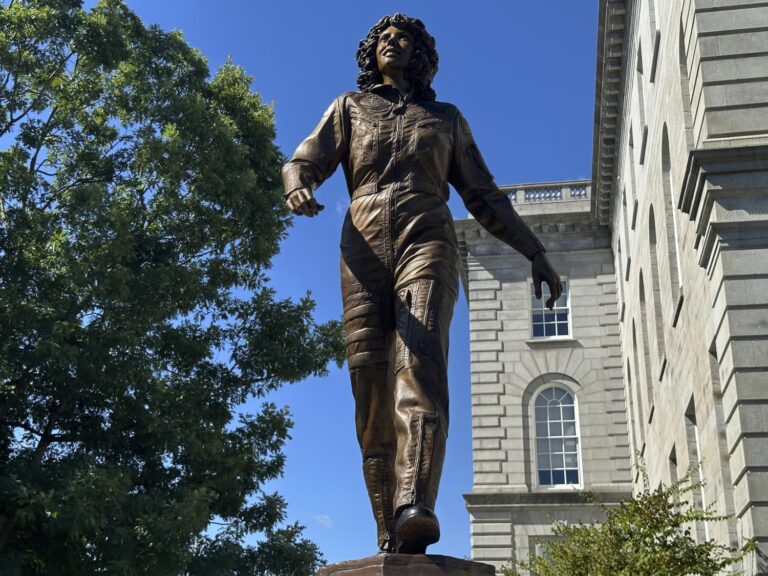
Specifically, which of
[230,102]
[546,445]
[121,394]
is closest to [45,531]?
[121,394]

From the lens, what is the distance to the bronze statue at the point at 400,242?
5.66 m

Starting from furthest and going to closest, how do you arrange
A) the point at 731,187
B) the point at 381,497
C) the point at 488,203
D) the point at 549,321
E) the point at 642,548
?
1. the point at 549,321
2. the point at 731,187
3. the point at 642,548
4. the point at 488,203
5. the point at 381,497

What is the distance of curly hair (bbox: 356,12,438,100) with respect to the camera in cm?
695

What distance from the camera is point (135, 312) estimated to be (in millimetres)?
18844

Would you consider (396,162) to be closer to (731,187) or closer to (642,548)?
(642,548)

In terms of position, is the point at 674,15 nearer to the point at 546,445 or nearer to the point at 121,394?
the point at 121,394

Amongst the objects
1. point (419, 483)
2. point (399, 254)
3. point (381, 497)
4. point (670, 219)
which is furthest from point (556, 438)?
point (419, 483)

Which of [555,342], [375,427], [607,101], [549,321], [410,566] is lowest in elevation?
[410,566]

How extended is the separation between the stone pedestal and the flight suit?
348mm

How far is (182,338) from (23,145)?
487 centimetres

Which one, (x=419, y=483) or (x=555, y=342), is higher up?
(x=555, y=342)

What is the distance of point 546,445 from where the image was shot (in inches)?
1580

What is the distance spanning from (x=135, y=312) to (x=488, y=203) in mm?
13062

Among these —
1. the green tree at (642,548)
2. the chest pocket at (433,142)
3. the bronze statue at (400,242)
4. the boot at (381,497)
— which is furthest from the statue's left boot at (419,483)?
the green tree at (642,548)
